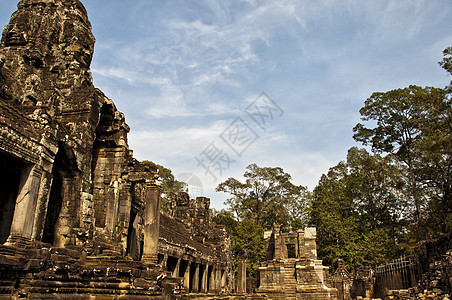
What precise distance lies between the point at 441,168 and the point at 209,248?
1764 cm

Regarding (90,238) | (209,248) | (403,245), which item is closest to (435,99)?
(403,245)

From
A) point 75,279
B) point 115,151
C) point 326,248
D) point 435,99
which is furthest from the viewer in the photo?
point 326,248

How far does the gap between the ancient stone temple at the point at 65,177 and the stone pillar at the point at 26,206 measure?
23 millimetres

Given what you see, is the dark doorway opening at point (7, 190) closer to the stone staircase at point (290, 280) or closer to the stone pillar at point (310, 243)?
the stone staircase at point (290, 280)

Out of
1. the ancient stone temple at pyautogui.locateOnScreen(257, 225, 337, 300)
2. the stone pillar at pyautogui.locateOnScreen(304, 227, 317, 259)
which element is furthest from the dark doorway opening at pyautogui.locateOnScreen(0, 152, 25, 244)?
the stone pillar at pyautogui.locateOnScreen(304, 227, 317, 259)

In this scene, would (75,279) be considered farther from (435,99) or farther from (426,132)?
(426,132)

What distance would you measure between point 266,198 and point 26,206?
1556 inches

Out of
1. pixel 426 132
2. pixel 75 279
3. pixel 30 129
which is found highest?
pixel 426 132

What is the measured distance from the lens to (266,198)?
151 ft

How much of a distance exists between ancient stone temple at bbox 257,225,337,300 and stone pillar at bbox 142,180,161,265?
59.0 feet

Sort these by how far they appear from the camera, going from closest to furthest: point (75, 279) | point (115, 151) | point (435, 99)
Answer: point (75, 279) → point (115, 151) → point (435, 99)

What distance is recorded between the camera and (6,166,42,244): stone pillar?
7.79 m

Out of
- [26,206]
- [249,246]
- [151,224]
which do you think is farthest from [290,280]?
[26,206]

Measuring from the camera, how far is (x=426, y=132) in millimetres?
29672
